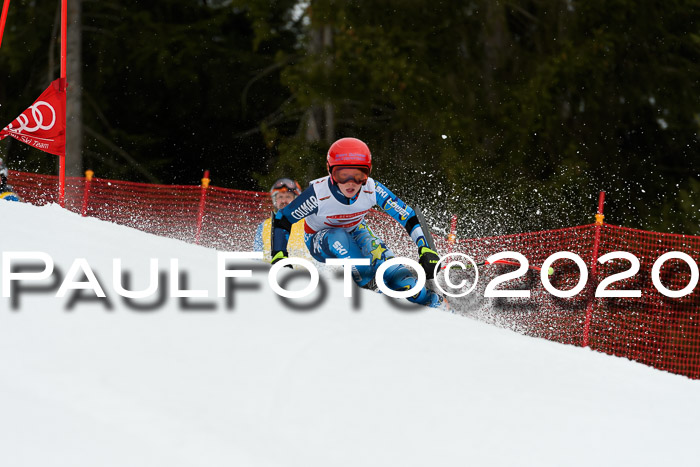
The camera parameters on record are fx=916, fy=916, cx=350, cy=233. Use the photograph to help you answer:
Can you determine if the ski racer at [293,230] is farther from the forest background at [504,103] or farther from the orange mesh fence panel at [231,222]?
the forest background at [504,103]

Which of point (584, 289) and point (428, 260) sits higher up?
point (428, 260)

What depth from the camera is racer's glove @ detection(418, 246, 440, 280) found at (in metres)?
6.43

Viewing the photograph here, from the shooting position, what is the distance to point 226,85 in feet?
75.5

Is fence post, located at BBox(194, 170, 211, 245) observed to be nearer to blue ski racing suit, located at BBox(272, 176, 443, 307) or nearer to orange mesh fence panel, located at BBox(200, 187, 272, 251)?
orange mesh fence panel, located at BBox(200, 187, 272, 251)

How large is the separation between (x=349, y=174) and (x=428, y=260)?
82 cm

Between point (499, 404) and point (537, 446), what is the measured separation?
460mm

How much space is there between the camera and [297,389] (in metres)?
4.59

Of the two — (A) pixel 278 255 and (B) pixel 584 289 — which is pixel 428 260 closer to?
(A) pixel 278 255

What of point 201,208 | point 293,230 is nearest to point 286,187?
point 293,230

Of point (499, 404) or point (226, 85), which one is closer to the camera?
point (499, 404)

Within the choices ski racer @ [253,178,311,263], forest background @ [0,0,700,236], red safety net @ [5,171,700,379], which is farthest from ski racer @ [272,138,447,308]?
forest background @ [0,0,700,236]

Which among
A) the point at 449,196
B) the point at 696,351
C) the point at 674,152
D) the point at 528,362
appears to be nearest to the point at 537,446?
the point at 528,362

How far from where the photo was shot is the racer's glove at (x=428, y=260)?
21.1 ft

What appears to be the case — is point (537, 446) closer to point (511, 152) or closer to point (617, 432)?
point (617, 432)
